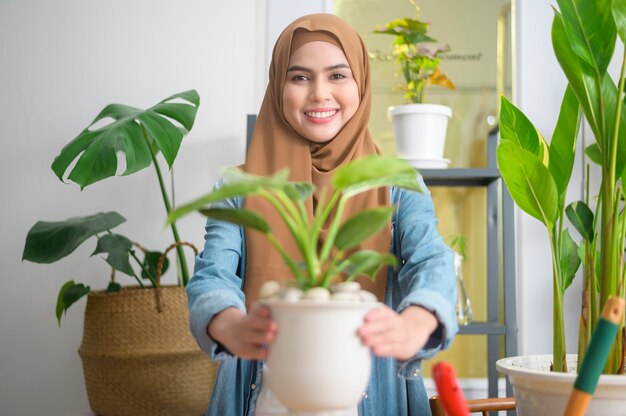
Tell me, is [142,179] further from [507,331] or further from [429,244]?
[429,244]

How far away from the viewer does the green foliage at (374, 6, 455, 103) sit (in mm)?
2008

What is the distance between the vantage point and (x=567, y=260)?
4.12ft

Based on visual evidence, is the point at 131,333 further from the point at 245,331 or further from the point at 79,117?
the point at 245,331

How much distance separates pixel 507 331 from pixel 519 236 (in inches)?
15.6

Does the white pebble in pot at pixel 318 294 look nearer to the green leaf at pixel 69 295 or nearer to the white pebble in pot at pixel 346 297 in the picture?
the white pebble in pot at pixel 346 297

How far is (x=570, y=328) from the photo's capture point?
217cm

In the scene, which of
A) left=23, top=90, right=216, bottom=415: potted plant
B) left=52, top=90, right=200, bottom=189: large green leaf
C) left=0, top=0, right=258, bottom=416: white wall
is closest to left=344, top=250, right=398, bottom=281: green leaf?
left=52, top=90, right=200, bottom=189: large green leaf

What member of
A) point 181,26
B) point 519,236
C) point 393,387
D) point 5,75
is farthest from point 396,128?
point 5,75

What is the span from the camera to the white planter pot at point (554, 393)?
3.09 ft

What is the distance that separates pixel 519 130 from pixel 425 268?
1.28ft

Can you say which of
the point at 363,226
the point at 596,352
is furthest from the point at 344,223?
the point at 596,352

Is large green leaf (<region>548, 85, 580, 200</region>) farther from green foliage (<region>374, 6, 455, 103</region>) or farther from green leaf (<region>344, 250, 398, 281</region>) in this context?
green foliage (<region>374, 6, 455, 103</region>)

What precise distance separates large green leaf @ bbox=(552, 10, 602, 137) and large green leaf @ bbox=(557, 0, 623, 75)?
1.0 inches

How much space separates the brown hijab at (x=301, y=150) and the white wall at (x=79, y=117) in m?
0.93
